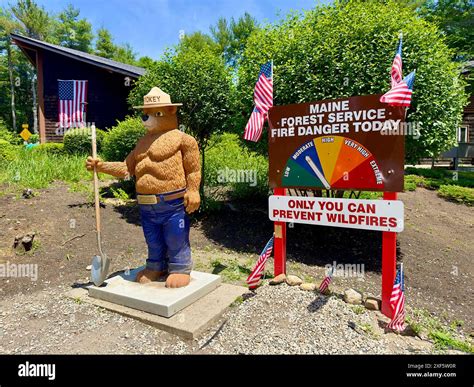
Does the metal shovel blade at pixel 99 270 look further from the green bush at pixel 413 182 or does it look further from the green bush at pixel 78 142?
the green bush at pixel 78 142

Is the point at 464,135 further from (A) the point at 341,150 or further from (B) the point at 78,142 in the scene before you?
(B) the point at 78,142

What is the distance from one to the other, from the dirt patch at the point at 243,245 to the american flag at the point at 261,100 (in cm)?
229

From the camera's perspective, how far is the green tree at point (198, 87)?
21.9ft

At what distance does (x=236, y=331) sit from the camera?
327cm

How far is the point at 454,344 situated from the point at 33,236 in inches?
232

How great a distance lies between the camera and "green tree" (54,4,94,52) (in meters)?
36.4

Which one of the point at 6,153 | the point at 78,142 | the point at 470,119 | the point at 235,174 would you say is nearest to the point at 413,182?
the point at 235,174

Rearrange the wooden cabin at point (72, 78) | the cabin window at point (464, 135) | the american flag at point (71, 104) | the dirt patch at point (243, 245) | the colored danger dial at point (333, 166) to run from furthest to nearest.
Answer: the cabin window at point (464, 135) → the wooden cabin at point (72, 78) → the american flag at point (71, 104) → the dirt patch at point (243, 245) → the colored danger dial at point (333, 166)

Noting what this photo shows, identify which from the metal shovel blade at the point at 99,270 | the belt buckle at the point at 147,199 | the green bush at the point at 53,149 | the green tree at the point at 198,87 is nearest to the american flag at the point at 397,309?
the belt buckle at the point at 147,199

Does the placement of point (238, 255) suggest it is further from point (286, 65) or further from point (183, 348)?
point (286, 65)

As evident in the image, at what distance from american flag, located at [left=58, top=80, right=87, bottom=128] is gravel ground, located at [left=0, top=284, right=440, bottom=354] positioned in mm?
2920

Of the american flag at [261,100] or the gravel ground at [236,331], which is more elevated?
the american flag at [261,100]

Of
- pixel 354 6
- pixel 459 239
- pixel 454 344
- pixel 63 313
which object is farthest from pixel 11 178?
pixel 459 239

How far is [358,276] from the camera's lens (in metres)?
5.03
